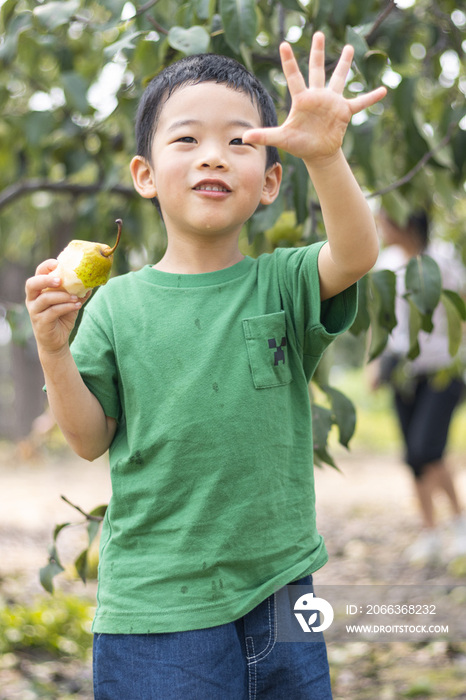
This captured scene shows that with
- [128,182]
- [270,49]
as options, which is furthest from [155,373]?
[128,182]

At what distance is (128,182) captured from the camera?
231 cm

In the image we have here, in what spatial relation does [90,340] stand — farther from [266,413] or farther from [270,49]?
[270,49]

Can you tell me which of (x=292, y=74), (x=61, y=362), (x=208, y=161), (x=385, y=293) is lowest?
(x=385, y=293)

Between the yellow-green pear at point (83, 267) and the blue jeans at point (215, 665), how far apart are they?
1.59 ft

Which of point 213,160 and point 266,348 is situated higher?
point 213,160

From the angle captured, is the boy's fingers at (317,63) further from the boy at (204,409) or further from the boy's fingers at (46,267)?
the boy's fingers at (46,267)

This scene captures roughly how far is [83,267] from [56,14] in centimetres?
67

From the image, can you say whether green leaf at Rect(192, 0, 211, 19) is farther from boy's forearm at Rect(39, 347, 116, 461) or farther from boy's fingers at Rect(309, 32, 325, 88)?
boy's forearm at Rect(39, 347, 116, 461)

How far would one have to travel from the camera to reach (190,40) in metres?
1.27

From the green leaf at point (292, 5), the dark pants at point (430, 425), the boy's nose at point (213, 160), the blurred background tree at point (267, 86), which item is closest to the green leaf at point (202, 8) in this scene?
the blurred background tree at point (267, 86)

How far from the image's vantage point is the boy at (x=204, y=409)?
104cm

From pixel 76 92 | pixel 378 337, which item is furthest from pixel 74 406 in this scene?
pixel 76 92

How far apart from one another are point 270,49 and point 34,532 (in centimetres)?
331

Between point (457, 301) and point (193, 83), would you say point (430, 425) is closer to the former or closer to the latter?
point (457, 301)
